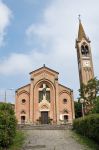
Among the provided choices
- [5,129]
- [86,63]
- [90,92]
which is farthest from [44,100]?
[5,129]

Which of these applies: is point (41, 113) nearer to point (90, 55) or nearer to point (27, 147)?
point (90, 55)

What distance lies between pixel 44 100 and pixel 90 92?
345 inches

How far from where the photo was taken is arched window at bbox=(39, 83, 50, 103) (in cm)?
4726

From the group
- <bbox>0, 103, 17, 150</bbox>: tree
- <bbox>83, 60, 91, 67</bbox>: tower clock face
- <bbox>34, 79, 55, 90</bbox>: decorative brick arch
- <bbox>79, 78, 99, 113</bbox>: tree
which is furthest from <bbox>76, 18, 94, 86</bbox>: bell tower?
<bbox>0, 103, 17, 150</bbox>: tree

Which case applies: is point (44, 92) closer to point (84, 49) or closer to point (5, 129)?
point (84, 49)

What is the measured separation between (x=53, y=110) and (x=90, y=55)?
18380mm

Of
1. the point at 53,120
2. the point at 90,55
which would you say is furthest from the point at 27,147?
the point at 90,55

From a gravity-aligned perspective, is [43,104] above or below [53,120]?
above

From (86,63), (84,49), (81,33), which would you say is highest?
(81,33)

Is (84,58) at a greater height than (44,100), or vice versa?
(84,58)

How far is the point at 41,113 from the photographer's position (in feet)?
A: 152

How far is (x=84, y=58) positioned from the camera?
58312 millimetres

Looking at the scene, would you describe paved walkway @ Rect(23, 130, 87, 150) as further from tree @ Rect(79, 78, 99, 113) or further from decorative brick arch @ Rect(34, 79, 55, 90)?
tree @ Rect(79, 78, 99, 113)

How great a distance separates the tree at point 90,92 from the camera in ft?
159
